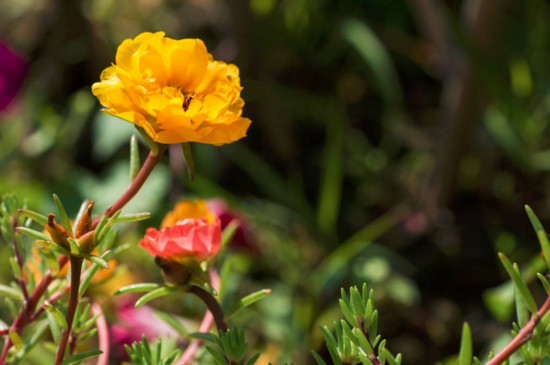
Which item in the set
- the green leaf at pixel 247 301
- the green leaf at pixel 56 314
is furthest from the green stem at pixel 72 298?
the green leaf at pixel 247 301

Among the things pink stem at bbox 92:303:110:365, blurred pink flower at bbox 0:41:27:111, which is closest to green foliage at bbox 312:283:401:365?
pink stem at bbox 92:303:110:365

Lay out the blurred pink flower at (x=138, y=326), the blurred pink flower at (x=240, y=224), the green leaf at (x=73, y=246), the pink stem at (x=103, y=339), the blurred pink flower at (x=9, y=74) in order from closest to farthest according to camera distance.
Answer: the green leaf at (x=73, y=246), the pink stem at (x=103, y=339), the blurred pink flower at (x=138, y=326), the blurred pink flower at (x=240, y=224), the blurred pink flower at (x=9, y=74)

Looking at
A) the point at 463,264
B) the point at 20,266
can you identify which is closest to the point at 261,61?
the point at 463,264

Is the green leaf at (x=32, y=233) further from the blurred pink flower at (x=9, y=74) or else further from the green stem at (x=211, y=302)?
the blurred pink flower at (x=9, y=74)

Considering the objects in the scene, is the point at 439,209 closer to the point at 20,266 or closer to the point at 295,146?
the point at 295,146

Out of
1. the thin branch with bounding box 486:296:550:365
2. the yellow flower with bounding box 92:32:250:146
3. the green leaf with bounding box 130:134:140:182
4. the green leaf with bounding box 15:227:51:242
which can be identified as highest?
the yellow flower with bounding box 92:32:250:146

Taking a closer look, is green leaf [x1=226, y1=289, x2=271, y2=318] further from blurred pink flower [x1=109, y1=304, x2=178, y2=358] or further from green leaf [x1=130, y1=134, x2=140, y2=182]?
blurred pink flower [x1=109, y1=304, x2=178, y2=358]
